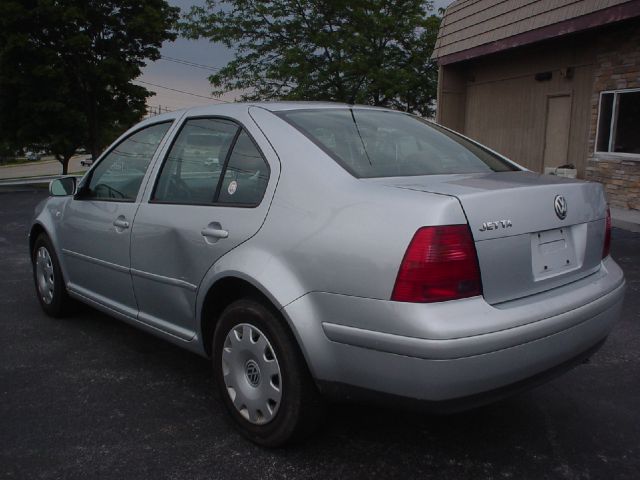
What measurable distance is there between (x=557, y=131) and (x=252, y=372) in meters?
11.3

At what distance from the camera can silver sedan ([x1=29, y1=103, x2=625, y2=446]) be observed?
222 cm

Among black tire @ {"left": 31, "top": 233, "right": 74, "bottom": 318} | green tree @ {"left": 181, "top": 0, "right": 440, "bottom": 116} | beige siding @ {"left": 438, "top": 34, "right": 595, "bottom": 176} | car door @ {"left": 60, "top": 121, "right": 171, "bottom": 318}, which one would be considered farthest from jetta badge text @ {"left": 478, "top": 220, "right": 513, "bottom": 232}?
green tree @ {"left": 181, "top": 0, "right": 440, "bottom": 116}

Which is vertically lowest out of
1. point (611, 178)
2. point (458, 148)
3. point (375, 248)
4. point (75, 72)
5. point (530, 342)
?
point (611, 178)

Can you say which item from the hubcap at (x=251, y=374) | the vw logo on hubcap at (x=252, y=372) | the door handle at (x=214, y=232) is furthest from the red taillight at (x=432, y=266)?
the door handle at (x=214, y=232)

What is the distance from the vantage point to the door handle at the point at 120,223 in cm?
355

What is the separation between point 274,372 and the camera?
2.62 metres

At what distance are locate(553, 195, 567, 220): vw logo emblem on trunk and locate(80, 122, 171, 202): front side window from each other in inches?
87.7

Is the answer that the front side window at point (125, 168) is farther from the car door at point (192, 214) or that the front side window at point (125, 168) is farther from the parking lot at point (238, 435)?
the parking lot at point (238, 435)

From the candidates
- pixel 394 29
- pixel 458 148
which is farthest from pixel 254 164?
pixel 394 29

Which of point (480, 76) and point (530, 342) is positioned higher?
point (480, 76)

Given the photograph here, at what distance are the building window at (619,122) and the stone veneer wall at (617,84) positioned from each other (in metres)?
0.12

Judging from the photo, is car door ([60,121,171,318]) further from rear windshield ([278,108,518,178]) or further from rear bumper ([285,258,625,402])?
rear bumper ([285,258,625,402])

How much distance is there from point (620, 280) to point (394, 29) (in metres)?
22.8

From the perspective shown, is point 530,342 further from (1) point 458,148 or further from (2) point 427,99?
(2) point 427,99
